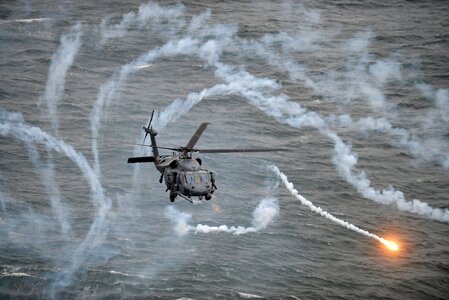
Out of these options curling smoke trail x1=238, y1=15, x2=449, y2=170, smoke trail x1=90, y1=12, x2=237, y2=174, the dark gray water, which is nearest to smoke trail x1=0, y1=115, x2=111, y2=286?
the dark gray water

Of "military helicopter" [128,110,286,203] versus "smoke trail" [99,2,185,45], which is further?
"smoke trail" [99,2,185,45]

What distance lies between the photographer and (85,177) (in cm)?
10369

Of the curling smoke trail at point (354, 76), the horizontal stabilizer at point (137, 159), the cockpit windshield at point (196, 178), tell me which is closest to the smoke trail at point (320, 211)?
the curling smoke trail at point (354, 76)

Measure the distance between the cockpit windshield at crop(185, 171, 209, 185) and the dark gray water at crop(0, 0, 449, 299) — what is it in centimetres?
2040

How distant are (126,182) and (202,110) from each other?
20.6 meters

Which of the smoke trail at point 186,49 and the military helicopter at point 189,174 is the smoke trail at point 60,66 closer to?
the smoke trail at point 186,49

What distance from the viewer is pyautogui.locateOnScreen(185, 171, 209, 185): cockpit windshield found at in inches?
2675

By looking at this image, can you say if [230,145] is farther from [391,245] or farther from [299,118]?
[391,245]

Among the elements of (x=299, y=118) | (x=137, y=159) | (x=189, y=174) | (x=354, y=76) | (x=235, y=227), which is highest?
(x=137, y=159)

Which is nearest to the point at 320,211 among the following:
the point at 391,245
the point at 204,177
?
the point at 391,245

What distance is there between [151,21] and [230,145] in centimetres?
3864

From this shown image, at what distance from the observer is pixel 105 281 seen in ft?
278

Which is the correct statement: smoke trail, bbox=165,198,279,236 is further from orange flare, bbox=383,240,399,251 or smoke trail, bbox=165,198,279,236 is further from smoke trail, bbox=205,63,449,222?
orange flare, bbox=383,240,399,251

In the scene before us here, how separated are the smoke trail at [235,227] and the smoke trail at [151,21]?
43202 millimetres
